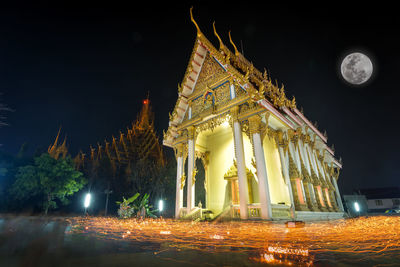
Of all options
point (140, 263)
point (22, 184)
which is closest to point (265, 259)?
point (140, 263)

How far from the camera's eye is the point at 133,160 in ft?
76.1

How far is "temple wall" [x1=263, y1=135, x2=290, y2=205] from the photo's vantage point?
8.55 m

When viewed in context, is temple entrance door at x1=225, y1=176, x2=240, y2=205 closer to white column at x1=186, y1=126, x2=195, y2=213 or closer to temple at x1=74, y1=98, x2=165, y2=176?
white column at x1=186, y1=126, x2=195, y2=213

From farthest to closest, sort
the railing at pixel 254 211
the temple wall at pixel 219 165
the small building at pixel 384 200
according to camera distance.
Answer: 1. the small building at pixel 384 200
2. the temple wall at pixel 219 165
3. the railing at pixel 254 211

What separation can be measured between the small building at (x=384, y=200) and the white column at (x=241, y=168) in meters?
42.8

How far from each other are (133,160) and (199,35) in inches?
726

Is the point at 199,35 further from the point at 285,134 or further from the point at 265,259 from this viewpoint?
the point at 265,259

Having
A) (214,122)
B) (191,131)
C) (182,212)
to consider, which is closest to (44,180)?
(182,212)

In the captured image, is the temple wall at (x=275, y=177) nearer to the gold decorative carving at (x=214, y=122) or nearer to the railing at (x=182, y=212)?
the gold decorative carving at (x=214, y=122)

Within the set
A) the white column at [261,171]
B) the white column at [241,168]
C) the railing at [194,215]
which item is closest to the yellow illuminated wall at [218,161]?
the railing at [194,215]

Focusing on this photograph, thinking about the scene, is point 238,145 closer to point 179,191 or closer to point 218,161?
point 218,161

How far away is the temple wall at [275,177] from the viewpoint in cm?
855

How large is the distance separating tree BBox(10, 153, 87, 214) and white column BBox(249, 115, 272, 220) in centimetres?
1695

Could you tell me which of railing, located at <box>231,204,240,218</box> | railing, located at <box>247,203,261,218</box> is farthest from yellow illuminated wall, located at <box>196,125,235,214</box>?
Result: railing, located at <box>247,203,261,218</box>
